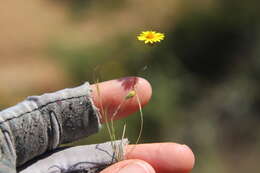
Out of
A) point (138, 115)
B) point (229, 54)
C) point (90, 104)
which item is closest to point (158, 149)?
point (90, 104)

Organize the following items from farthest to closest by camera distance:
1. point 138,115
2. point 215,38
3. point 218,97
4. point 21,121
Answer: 1. point 215,38
2. point 218,97
3. point 138,115
4. point 21,121

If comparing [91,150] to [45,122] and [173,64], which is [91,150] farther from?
[173,64]

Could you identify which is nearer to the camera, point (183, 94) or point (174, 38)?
point (183, 94)

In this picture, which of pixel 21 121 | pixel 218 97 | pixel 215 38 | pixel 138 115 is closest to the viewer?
pixel 21 121

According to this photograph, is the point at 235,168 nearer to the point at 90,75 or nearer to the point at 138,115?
the point at 138,115

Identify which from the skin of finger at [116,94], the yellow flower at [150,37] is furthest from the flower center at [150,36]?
the skin of finger at [116,94]

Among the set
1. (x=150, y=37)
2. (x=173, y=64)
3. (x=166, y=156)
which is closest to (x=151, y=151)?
(x=166, y=156)

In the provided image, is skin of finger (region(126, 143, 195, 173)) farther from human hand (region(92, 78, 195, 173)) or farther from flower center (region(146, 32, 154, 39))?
flower center (region(146, 32, 154, 39))

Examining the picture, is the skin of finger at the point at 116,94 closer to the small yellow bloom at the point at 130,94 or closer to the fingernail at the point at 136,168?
the small yellow bloom at the point at 130,94

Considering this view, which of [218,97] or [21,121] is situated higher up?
[21,121]
